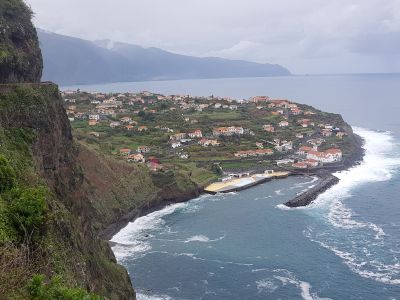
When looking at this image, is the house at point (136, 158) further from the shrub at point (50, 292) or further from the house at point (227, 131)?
the shrub at point (50, 292)

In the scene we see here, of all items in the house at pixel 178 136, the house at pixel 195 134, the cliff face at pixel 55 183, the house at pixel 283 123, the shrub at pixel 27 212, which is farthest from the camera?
the house at pixel 283 123

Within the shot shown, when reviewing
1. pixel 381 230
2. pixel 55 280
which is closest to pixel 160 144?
pixel 381 230

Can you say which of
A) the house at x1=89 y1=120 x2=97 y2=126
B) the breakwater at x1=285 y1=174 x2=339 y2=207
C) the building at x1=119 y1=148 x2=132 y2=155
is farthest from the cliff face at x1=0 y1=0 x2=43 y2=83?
the house at x1=89 y1=120 x2=97 y2=126

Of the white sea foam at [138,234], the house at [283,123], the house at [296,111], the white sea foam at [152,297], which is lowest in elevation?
the white sea foam at [138,234]

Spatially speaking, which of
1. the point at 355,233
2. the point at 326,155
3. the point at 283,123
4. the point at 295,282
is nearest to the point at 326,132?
the point at 283,123

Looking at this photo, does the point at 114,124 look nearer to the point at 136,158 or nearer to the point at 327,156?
the point at 136,158

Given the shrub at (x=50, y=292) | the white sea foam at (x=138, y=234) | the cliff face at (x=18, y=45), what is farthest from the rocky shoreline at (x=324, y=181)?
the shrub at (x=50, y=292)

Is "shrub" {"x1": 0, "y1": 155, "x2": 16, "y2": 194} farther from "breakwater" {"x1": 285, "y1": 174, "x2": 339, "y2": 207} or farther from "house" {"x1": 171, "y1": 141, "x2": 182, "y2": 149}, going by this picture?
"house" {"x1": 171, "y1": 141, "x2": 182, "y2": 149}
